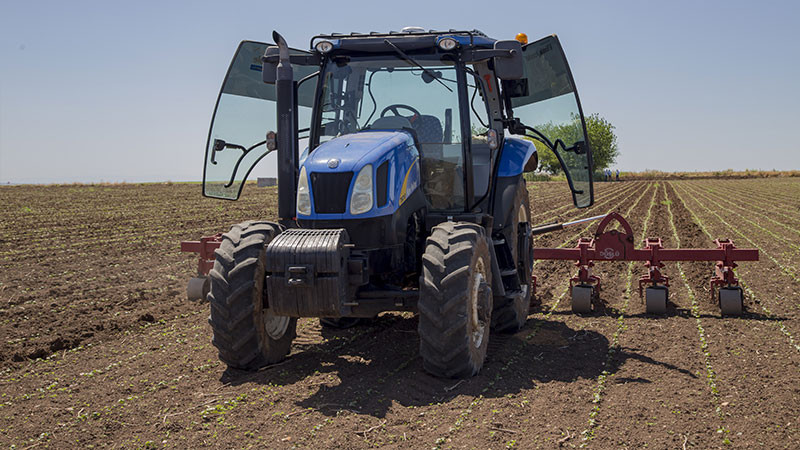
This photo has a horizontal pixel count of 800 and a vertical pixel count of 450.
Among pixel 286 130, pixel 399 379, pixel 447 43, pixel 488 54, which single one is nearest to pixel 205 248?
pixel 286 130

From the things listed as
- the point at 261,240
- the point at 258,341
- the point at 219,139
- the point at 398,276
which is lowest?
the point at 258,341

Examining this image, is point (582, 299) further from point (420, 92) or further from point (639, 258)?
point (420, 92)

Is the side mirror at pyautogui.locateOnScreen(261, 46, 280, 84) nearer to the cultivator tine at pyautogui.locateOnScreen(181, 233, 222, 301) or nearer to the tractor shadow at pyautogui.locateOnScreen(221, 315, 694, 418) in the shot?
the tractor shadow at pyautogui.locateOnScreen(221, 315, 694, 418)

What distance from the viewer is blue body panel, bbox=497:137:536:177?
6.60m

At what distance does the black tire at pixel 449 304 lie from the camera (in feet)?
15.8

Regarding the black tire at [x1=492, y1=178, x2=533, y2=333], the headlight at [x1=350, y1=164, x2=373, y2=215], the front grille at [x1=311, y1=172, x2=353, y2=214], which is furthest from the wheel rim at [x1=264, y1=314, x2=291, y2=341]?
the black tire at [x1=492, y1=178, x2=533, y2=333]

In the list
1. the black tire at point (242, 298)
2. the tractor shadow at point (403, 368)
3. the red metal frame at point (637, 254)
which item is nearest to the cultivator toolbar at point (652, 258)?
the red metal frame at point (637, 254)

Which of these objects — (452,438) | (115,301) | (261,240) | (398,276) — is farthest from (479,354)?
(115,301)

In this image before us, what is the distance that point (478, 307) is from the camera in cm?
527

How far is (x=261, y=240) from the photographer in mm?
5082

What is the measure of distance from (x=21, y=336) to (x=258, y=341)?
313 centimetres

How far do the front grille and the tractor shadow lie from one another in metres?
1.25

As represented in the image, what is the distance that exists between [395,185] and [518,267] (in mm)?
2295

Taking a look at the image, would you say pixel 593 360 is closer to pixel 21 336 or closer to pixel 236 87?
pixel 236 87
